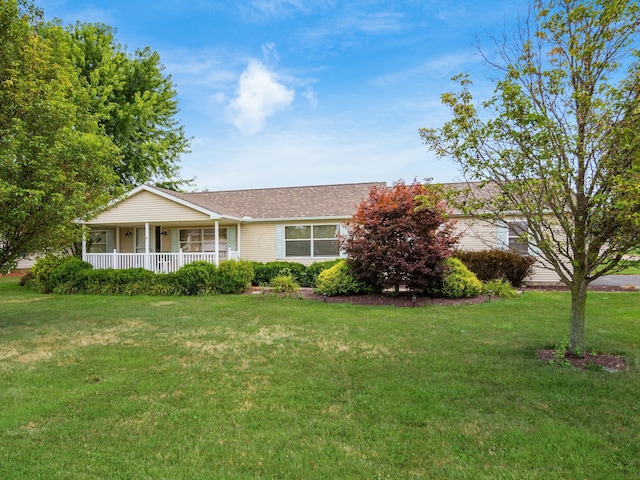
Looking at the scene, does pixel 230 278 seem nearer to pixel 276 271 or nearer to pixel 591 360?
pixel 276 271

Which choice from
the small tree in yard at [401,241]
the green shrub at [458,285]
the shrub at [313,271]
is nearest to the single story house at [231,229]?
the shrub at [313,271]

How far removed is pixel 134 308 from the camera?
9.97 m

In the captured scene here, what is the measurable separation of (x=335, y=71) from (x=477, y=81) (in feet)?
26.5

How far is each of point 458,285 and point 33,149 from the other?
10.7 metres

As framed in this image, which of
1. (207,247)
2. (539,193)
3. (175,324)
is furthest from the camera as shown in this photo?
(207,247)

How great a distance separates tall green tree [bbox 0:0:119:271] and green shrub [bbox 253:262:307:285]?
7467 millimetres

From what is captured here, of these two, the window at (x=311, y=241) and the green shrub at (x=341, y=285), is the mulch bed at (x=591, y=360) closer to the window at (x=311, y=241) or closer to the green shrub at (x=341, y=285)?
the green shrub at (x=341, y=285)

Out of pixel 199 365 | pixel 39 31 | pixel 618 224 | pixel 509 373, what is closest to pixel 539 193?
pixel 618 224

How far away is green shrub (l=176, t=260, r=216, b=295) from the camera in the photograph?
12656mm

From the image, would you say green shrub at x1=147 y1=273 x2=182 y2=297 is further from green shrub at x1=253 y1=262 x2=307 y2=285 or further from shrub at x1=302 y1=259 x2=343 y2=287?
shrub at x1=302 y1=259 x2=343 y2=287

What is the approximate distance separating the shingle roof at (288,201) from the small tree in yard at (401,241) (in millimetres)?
4353

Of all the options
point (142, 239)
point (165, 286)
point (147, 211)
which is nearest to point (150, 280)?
point (165, 286)

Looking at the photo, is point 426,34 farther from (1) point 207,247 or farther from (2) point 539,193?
(1) point 207,247

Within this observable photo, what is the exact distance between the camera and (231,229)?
16.9 meters
